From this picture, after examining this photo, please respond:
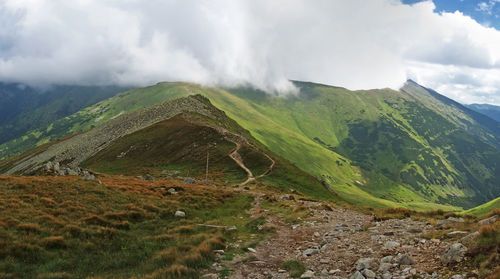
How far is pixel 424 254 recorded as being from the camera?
1368 centimetres

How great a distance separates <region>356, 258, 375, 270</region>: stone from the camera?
13.0 metres

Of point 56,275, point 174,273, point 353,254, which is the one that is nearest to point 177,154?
point 56,275

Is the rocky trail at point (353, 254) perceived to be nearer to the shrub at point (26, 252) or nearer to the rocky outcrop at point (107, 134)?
the shrub at point (26, 252)

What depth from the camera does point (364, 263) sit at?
13250 mm

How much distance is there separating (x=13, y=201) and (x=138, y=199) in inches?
406

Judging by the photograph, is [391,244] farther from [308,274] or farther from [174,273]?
[174,273]

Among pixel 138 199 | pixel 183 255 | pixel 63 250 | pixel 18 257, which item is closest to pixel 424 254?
pixel 183 255

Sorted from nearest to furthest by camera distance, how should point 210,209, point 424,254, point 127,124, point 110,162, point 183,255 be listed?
point 424,254 → point 183,255 → point 210,209 → point 110,162 → point 127,124

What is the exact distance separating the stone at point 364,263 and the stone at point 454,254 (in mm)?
2948

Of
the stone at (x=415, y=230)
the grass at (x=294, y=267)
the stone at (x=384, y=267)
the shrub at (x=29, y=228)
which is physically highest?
the stone at (x=415, y=230)

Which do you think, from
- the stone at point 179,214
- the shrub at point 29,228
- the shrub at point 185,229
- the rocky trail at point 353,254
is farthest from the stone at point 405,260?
the shrub at point 29,228

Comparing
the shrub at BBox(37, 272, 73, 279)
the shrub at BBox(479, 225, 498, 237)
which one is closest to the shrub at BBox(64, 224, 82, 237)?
the shrub at BBox(37, 272, 73, 279)

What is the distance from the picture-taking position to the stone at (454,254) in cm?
1198

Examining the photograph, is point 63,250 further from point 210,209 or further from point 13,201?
point 210,209
